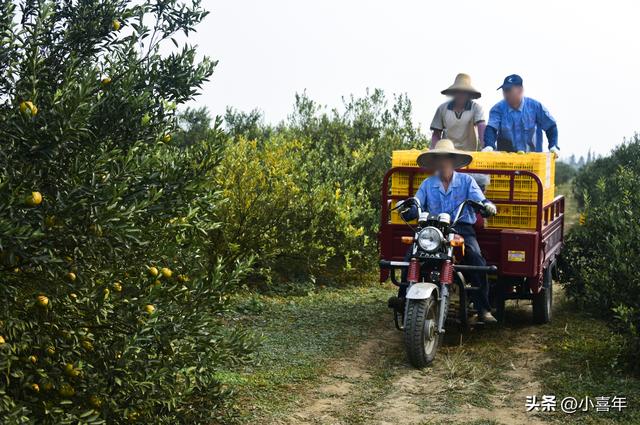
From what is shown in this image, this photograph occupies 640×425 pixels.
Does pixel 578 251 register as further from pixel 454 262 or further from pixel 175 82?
pixel 175 82

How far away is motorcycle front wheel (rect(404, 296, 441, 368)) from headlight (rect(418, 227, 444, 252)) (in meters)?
0.40

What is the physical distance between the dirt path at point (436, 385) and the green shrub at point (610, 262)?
739 mm

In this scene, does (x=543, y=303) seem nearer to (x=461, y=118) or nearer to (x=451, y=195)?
(x=451, y=195)

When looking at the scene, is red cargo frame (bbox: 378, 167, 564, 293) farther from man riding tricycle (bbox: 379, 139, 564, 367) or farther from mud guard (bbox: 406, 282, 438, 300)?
mud guard (bbox: 406, 282, 438, 300)

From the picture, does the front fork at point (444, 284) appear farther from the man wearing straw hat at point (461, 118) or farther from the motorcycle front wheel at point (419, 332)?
the man wearing straw hat at point (461, 118)

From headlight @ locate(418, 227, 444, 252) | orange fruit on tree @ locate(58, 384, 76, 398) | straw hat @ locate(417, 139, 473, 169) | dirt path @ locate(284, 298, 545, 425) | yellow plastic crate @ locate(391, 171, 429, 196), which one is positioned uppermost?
straw hat @ locate(417, 139, 473, 169)

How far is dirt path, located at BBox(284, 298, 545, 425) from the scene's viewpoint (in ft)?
17.3

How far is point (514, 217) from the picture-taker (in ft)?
23.9

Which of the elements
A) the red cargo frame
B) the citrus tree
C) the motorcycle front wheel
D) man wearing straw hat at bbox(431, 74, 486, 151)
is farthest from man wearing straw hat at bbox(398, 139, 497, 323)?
the citrus tree

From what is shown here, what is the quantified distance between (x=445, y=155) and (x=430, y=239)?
2.73 feet

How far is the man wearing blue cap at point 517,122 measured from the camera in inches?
337

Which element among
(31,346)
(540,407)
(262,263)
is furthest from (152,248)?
(262,263)

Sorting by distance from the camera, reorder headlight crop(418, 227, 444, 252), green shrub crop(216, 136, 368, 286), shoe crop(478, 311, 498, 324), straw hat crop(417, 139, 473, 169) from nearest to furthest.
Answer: headlight crop(418, 227, 444, 252) → straw hat crop(417, 139, 473, 169) → shoe crop(478, 311, 498, 324) → green shrub crop(216, 136, 368, 286)

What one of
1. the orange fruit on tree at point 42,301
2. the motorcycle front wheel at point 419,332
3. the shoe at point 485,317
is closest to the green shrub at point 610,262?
the shoe at point 485,317
